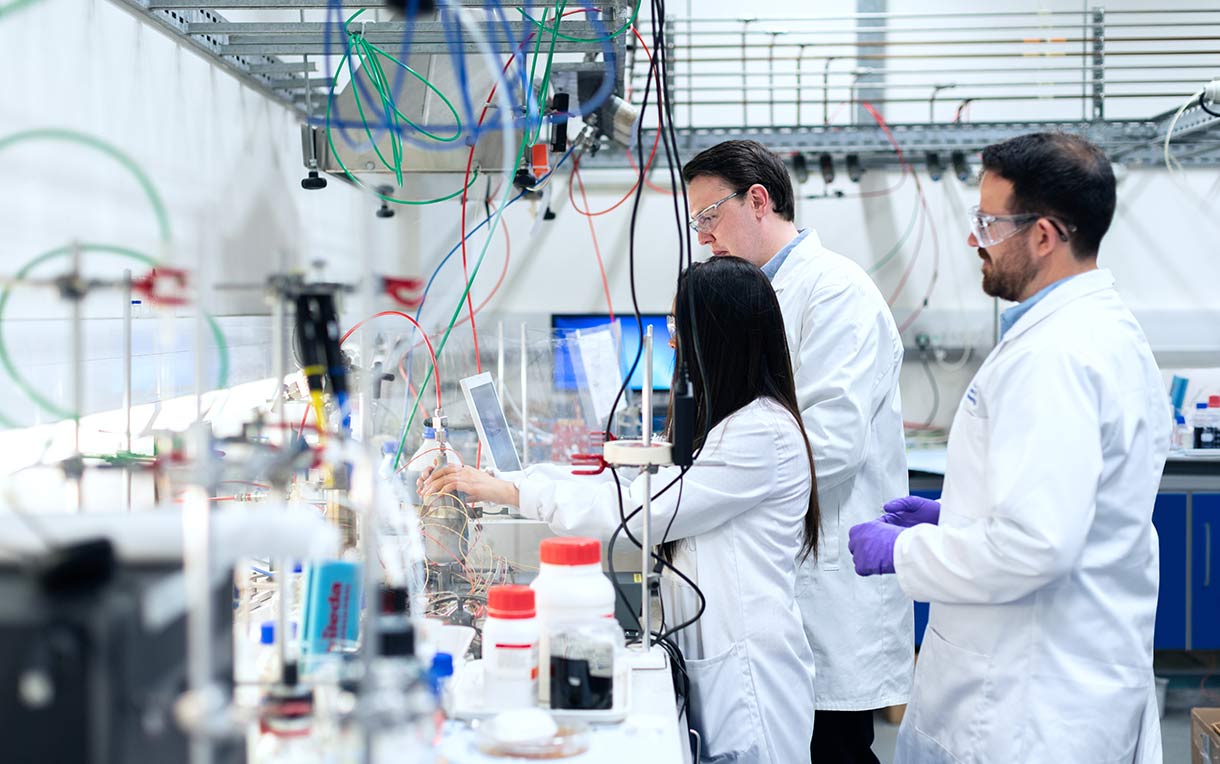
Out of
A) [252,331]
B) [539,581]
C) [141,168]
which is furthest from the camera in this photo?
[141,168]

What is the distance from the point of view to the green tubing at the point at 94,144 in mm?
1250

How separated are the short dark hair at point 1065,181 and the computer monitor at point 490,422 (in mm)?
911

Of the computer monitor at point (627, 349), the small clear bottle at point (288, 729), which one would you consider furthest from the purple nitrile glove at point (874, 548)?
the computer monitor at point (627, 349)

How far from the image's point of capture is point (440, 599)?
60.6 inches

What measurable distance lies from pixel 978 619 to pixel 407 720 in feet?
3.03

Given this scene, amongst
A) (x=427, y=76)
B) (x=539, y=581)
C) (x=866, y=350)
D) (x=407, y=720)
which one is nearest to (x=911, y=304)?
(x=866, y=350)

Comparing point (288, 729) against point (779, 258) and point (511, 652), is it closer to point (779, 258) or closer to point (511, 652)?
point (511, 652)

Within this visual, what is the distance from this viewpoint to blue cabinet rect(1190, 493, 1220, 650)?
3.14m

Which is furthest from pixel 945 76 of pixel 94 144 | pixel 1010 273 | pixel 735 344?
pixel 94 144

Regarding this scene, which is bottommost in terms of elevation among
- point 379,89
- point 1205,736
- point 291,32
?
point 1205,736

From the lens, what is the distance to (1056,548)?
3.87 feet

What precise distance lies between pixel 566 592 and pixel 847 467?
0.80 metres

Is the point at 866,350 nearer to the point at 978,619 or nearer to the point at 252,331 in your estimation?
the point at 978,619

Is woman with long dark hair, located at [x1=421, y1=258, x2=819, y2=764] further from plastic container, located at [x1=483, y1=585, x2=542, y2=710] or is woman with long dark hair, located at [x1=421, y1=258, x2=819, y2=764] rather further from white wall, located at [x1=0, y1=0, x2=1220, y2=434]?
white wall, located at [x1=0, y1=0, x2=1220, y2=434]
